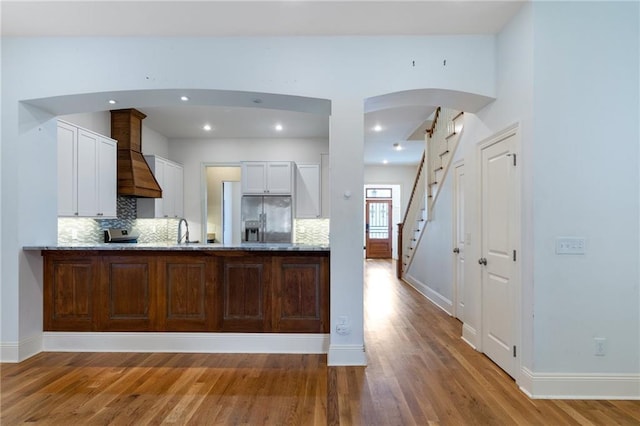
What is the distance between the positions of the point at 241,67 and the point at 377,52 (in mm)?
1256

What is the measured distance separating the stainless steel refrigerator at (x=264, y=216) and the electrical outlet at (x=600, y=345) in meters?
4.54

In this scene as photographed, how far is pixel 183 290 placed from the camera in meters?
3.25

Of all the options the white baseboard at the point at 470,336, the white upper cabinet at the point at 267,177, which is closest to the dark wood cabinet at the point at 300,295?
the white baseboard at the point at 470,336

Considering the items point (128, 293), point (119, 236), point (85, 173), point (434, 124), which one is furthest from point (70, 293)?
point (434, 124)

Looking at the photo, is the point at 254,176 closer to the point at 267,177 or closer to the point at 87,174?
the point at 267,177

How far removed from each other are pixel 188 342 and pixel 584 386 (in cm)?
336

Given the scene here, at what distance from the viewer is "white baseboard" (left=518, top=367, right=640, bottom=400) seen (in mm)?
2377

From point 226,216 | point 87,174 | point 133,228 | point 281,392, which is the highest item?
point 87,174

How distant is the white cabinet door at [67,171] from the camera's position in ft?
11.7

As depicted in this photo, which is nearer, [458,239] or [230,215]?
[458,239]

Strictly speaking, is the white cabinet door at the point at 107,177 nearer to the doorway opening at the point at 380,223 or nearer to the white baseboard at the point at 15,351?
the white baseboard at the point at 15,351

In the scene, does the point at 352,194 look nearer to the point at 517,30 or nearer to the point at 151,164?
the point at 517,30

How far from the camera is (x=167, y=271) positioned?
3.25 meters

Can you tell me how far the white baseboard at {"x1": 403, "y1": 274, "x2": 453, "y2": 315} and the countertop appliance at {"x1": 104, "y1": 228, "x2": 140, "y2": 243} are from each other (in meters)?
4.85
